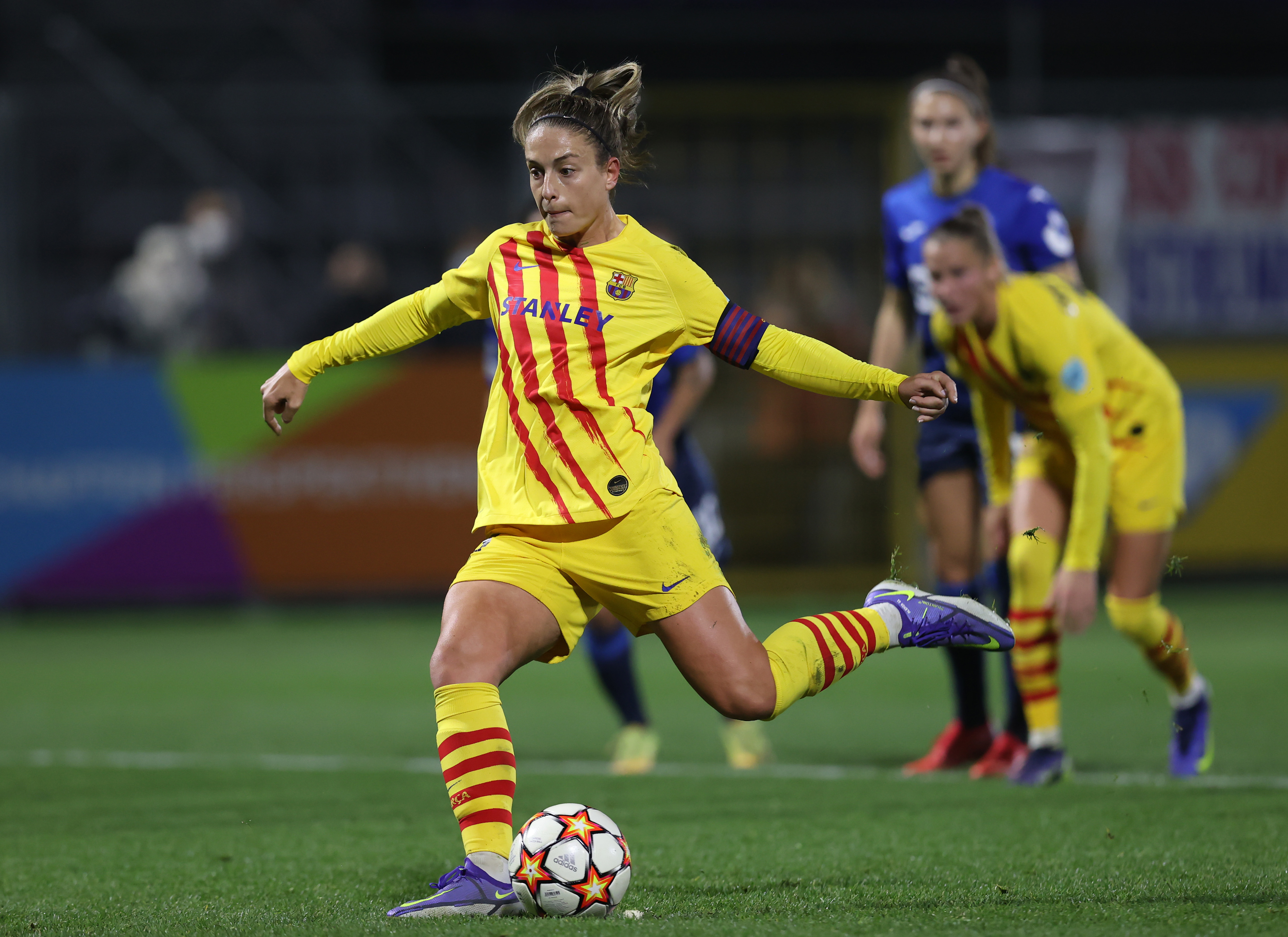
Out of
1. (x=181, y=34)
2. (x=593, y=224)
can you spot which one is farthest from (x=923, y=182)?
(x=181, y=34)

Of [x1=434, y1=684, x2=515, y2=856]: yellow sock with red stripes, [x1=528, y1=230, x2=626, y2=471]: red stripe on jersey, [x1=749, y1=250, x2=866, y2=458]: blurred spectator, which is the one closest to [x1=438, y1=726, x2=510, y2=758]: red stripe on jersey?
[x1=434, y1=684, x2=515, y2=856]: yellow sock with red stripes

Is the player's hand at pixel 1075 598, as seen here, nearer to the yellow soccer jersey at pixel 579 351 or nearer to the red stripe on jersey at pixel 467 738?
the yellow soccer jersey at pixel 579 351

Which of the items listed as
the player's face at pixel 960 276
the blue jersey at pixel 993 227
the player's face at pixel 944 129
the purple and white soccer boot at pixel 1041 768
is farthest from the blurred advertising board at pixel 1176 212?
the purple and white soccer boot at pixel 1041 768

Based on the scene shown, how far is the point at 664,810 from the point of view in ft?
18.6

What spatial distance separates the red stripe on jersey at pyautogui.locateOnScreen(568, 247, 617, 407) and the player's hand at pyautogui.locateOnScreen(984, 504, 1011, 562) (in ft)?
8.49

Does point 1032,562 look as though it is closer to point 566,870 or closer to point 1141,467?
point 1141,467

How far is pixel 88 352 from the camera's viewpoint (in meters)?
12.6

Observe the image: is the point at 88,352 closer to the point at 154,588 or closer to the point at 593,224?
the point at 154,588

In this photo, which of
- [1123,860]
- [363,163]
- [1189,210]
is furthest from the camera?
[363,163]

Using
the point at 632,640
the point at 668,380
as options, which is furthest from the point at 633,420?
the point at 632,640

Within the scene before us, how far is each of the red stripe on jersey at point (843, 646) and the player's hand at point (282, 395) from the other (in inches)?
58.0

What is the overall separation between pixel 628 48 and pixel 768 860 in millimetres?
11758

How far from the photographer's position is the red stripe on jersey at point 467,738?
3961 millimetres

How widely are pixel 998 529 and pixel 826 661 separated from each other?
2172 mm
